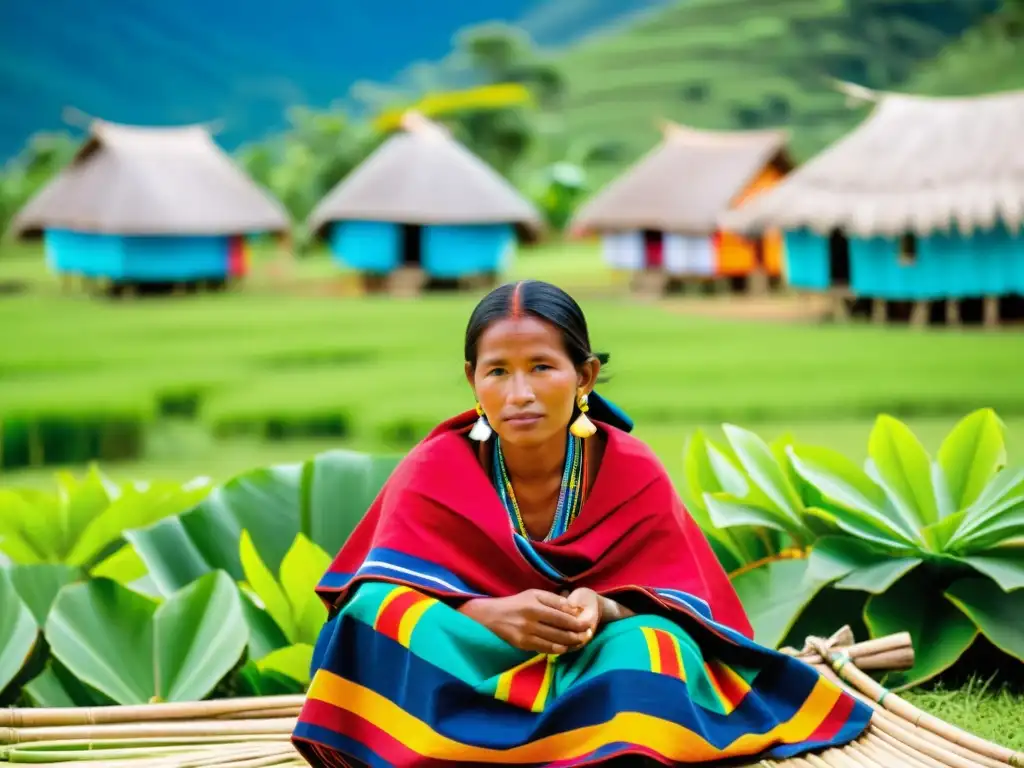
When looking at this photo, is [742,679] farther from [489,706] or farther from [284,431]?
[284,431]

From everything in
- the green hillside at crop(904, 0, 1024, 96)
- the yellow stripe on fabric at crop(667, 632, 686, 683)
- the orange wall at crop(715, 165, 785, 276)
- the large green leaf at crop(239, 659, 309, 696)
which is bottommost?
the large green leaf at crop(239, 659, 309, 696)

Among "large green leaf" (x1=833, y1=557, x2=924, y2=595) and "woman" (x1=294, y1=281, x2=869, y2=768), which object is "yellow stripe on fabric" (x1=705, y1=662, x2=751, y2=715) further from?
"large green leaf" (x1=833, y1=557, x2=924, y2=595)

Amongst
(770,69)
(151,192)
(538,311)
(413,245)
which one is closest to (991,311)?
(413,245)

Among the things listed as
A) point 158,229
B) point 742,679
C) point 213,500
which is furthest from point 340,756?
point 158,229

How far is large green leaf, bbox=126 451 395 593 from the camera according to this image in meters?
3.25

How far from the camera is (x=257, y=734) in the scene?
8.16ft

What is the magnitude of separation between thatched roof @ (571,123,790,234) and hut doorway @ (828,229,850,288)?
2.05 m

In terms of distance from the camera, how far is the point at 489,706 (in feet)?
6.72

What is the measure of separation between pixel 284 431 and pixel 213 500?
416 centimetres

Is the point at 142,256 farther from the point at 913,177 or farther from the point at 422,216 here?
the point at 913,177

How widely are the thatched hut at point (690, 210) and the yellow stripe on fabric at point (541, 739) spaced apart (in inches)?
508

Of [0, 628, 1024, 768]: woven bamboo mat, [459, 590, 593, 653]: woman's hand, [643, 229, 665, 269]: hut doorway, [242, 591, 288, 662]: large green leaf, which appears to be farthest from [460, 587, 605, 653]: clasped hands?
[643, 229, 665, 269]: hut doorway

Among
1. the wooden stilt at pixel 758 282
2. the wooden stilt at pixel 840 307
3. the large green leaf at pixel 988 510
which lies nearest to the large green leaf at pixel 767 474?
the large green leaf at pixel 988 510

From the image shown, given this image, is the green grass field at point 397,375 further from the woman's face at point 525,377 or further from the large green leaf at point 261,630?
the woman's face at point 525,377
